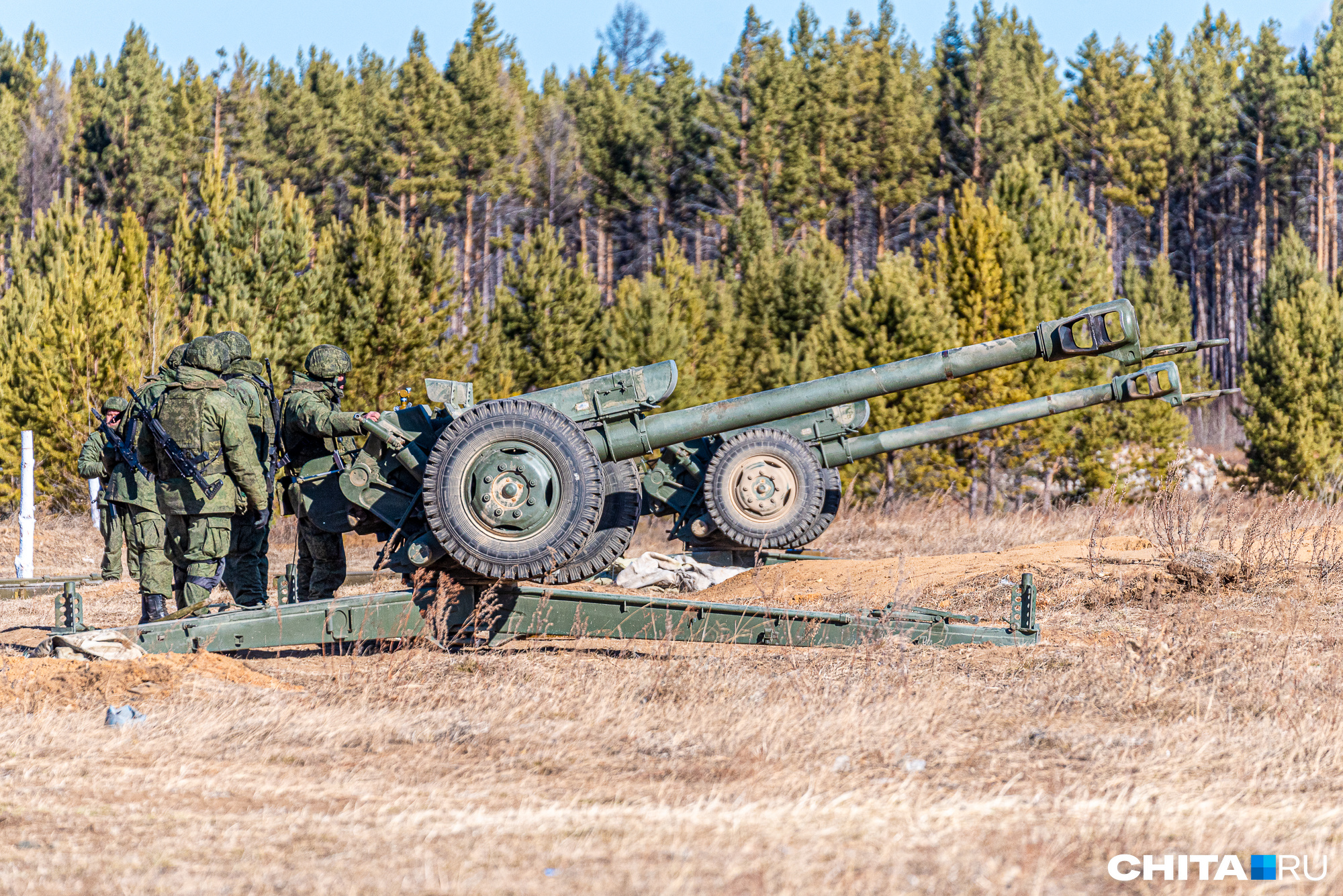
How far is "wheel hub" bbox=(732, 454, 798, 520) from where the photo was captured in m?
12.6

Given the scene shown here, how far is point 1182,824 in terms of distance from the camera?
4.01 meters

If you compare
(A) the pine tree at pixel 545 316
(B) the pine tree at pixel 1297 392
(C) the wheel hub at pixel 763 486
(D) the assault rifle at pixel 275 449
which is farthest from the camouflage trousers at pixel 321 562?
(B) the pine tree at pixel 1297 392

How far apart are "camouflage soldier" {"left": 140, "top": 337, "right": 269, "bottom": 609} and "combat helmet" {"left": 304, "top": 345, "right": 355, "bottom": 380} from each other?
590 millimetres

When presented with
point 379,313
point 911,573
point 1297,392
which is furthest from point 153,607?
point 1297,392

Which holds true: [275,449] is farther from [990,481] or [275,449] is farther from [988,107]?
[988,107]

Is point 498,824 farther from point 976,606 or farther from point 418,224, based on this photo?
point 418,224

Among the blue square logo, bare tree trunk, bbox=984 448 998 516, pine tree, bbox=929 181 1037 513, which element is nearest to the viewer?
the blue square logo

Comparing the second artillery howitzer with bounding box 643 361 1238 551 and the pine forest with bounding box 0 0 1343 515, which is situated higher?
the pine forest with bounding box 0 0 1343 515

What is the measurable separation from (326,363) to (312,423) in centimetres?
67

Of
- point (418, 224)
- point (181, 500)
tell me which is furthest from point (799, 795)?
point (418, 224)

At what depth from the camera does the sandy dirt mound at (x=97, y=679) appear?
5.94 m

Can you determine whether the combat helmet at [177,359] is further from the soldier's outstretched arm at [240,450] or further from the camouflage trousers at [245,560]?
the camouflage trousers at [245,560]

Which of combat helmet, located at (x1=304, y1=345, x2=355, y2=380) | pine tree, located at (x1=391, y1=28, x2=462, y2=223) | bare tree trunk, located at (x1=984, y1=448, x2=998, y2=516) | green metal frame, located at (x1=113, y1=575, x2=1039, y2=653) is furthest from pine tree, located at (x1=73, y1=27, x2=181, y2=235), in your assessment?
green metal frame, located at (x1=113, y1=575, x2=1039, y2=653)

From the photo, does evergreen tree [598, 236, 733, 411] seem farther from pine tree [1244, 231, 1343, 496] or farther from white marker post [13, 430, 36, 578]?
white marker post [13, 430, 36, 578]
